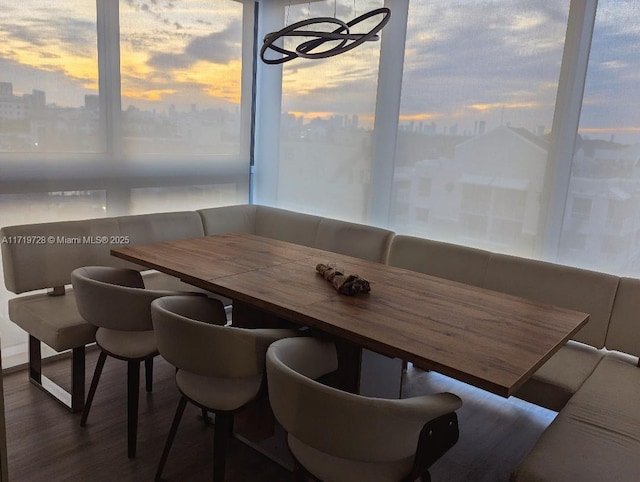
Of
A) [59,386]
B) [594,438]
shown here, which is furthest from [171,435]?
[594,438]

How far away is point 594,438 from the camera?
1.90 metres

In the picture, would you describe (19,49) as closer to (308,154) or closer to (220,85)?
(220,85)

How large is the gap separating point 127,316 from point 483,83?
101 inches

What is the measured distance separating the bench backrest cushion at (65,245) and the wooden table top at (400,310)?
467 mm

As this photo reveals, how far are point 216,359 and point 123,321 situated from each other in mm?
674

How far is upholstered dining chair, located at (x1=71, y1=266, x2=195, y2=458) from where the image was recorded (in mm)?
2230

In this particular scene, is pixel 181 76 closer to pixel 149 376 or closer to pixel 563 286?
pixel 149 376

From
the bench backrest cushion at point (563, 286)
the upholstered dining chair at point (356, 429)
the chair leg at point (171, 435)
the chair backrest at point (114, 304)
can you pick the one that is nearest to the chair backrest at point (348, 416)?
the upholstered dining chair at point (356, 429)

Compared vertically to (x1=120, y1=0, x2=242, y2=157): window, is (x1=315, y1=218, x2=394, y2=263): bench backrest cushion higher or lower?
lower

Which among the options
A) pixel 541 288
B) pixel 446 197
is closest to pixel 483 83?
pixel 446 197

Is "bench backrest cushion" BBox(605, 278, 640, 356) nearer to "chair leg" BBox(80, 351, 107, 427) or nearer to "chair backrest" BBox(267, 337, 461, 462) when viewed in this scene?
"chair backrest" BBox(267, 337, 461, 462)

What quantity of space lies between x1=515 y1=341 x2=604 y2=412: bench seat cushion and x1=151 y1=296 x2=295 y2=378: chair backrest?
50.4 inches

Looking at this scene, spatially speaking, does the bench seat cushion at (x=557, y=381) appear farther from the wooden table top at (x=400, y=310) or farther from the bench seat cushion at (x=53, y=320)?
the bench seat cushion at (x=53, y=320)

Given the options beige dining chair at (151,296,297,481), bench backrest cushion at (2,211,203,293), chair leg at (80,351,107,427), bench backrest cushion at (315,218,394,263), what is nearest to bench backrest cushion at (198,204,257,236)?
bench backrest cushion at (2,211,203,293)
